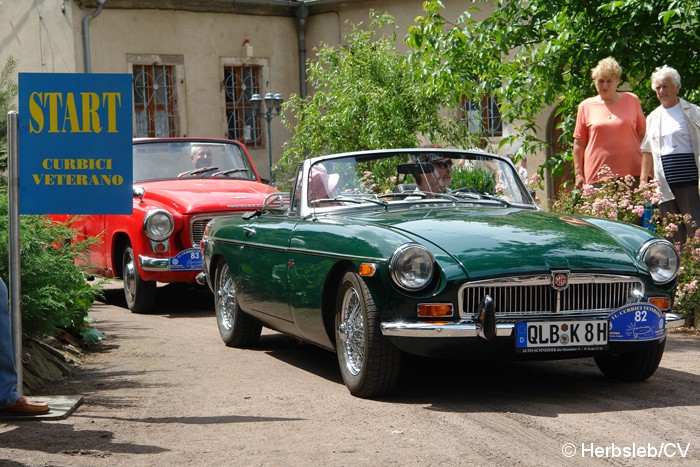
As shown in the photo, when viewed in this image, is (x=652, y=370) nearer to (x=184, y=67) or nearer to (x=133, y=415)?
(x=133, y=415)

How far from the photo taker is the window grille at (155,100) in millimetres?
25562

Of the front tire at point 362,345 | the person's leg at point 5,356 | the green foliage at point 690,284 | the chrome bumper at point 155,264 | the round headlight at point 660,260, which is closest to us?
the person's leg at point 5,356

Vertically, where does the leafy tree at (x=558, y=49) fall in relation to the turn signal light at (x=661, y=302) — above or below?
above

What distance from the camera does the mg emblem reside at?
6324 mm

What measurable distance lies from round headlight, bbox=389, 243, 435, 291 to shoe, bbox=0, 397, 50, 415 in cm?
191

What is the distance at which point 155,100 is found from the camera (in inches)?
1014

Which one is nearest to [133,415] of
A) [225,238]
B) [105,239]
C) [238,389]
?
[238,389]

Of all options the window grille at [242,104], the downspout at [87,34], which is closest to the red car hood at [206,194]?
the downspout at [87,34]

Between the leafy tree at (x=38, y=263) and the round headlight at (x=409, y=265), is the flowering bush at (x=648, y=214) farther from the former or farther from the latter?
A: the leafy tree at (x=38, y=263)

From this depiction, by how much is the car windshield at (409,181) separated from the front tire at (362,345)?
1044mm

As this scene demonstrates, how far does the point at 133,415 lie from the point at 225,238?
106 inches

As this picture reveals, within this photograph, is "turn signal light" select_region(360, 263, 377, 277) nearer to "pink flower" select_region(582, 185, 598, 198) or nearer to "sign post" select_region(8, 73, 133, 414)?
"sign post" select_region(8, 73, 133, 414)

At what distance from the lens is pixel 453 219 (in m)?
6.97

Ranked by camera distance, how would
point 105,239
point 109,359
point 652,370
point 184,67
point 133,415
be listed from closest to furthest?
1. point 133,415
2. point 652,370
3. point 109,359
4. point 105,239
5. point 184,67
